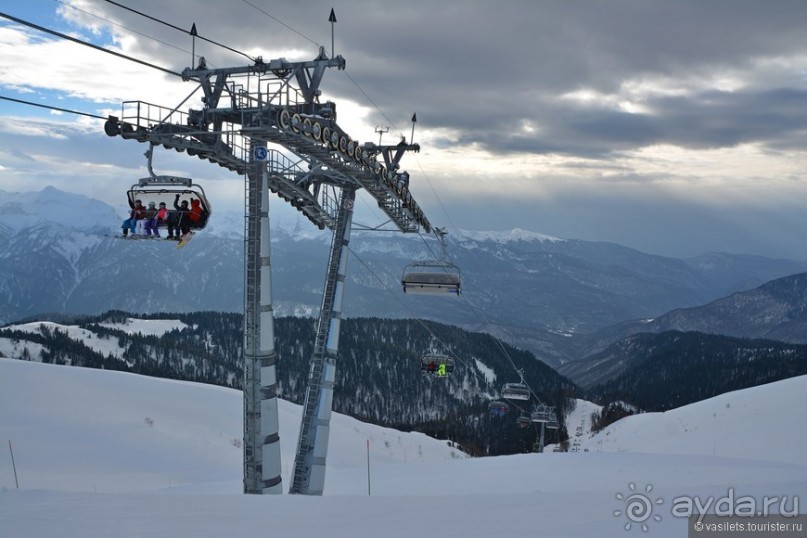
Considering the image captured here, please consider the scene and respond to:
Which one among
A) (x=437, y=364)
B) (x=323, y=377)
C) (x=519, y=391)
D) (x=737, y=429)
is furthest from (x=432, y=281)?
(x=737, y=429)

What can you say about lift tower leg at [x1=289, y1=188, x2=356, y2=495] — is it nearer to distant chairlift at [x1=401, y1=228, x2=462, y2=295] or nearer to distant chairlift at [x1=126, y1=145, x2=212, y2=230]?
distant chairlift at [x1=401, y1=228, x2=462, y2=295]

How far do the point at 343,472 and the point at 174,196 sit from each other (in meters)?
24.7

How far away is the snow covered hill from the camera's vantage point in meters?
11.6

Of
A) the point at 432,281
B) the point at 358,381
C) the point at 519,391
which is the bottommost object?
the point at 358,381

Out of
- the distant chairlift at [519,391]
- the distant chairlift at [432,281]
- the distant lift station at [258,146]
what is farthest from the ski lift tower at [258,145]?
the distant chairlift at [519,391]

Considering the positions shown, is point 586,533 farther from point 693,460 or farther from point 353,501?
point 693,460

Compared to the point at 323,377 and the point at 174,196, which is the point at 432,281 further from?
the point at 174,196

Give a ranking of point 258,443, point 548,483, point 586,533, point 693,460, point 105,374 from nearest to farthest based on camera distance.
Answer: point 586,533 < point 258,443 < point 548,483 < point 693,460 < point 105,374

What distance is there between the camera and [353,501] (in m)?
13.5

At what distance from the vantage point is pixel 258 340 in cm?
1645

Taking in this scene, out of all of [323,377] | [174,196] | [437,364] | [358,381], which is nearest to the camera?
[174,196]

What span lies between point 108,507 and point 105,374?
188 ft

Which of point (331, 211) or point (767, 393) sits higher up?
point (331, 211)

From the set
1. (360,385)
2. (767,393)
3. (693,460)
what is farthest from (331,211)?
(360,385)
